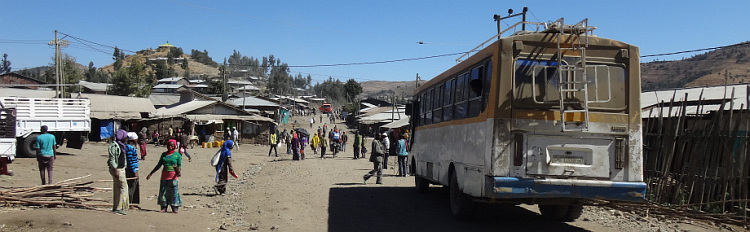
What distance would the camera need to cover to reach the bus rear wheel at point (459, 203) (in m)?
9.66

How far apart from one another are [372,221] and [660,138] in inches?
260

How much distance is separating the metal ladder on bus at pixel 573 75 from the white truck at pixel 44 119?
17023 mm

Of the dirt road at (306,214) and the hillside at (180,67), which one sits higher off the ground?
the hillside at (180,67)

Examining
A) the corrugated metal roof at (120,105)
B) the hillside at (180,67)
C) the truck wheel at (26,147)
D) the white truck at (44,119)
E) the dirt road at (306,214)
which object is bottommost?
the dirt road at (306,214)

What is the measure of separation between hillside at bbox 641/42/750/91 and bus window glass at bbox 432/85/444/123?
47.2m

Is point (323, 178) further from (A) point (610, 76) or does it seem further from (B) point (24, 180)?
(A) point (610, 76)

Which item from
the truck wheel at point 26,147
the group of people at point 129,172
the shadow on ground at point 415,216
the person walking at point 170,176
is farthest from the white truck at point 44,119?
the shadow on ground at point 415,216

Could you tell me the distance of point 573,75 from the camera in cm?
806

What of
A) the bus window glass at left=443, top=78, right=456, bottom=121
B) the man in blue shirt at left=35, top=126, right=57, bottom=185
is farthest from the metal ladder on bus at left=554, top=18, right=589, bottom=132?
the man in blue shirt at left=35, top=126, right=57, bottom=185

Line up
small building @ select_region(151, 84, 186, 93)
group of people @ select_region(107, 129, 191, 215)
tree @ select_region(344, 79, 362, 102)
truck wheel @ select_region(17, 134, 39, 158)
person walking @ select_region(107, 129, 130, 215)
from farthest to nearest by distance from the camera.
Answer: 1. tree @ select_region(344, 79, 362, 102)
2. small building @ select_region(151, 84, 186, 93)
3. truck wheel @ select_region(17, 134, 39, 158)
4. group of people @ select_region(107, 129, 191, 215)
5. person walking @ select_region(107, 129, 130, 215)

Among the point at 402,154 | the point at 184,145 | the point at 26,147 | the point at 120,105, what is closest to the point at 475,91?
the point at 402,154

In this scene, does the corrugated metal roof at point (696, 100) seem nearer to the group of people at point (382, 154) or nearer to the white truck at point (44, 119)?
the group of people at point (382, 154)

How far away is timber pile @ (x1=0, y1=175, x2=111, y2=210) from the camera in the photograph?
9297 mm

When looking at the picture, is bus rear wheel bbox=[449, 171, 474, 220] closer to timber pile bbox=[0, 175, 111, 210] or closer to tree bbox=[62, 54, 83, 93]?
timber pile bbox=[0, 175, 111, 210]
